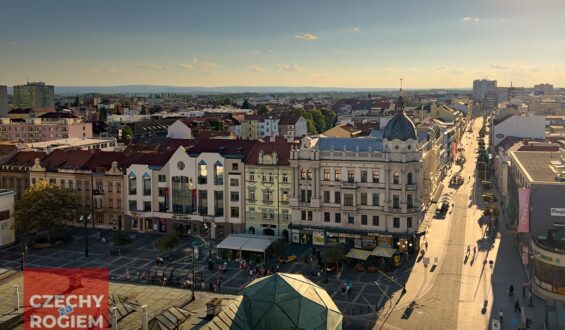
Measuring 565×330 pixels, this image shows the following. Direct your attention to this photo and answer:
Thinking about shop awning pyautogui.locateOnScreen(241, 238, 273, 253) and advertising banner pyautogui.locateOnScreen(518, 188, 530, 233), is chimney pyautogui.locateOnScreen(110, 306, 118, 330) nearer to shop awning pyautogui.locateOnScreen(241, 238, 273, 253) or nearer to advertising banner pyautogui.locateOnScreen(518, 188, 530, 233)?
shop awning pyautogui.locateOnScreen(241, 238, 273, 253)

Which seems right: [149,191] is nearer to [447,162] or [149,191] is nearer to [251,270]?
[251,270]

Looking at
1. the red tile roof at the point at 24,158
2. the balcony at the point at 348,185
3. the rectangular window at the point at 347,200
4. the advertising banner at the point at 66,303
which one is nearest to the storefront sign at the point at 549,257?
the balcony at the point at 348,185

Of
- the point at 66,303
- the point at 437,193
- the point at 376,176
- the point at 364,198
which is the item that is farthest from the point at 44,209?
the point at 437,193

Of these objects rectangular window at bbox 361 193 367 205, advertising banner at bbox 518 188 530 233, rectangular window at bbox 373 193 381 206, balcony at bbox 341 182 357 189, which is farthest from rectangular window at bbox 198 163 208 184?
advertising banner at bbox 518 188 530 233

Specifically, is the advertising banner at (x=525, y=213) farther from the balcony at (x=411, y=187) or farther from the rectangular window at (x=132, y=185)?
the rectangular window at (x=132, y=185)

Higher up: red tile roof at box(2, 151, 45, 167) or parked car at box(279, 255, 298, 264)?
red tile roof at box(2, 151, 45, 167)

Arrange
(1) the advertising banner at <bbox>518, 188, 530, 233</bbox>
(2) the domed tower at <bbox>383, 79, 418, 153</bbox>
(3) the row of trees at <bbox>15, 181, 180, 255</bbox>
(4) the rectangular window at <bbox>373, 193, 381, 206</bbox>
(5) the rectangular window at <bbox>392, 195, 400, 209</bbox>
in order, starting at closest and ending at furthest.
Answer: (1) the advertising banner at <bbox>518, 188, 530, 233</bbox> → (5) the rectangular window at <bbox>392, 195, 400, 209</bbox> → (2) the domed tower at <bbox>383, 79, 418, 153</bbox> → (4) the rectangular window at <bbox>373, 193, 381, 206</bbox> → (3) the row of trees at <bbox>15, 181, 180, 255</bbox>

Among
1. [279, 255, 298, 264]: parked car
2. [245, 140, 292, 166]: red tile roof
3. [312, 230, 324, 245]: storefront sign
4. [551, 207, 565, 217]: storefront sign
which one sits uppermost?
[245, 140, 292, 166]: red tile roof
